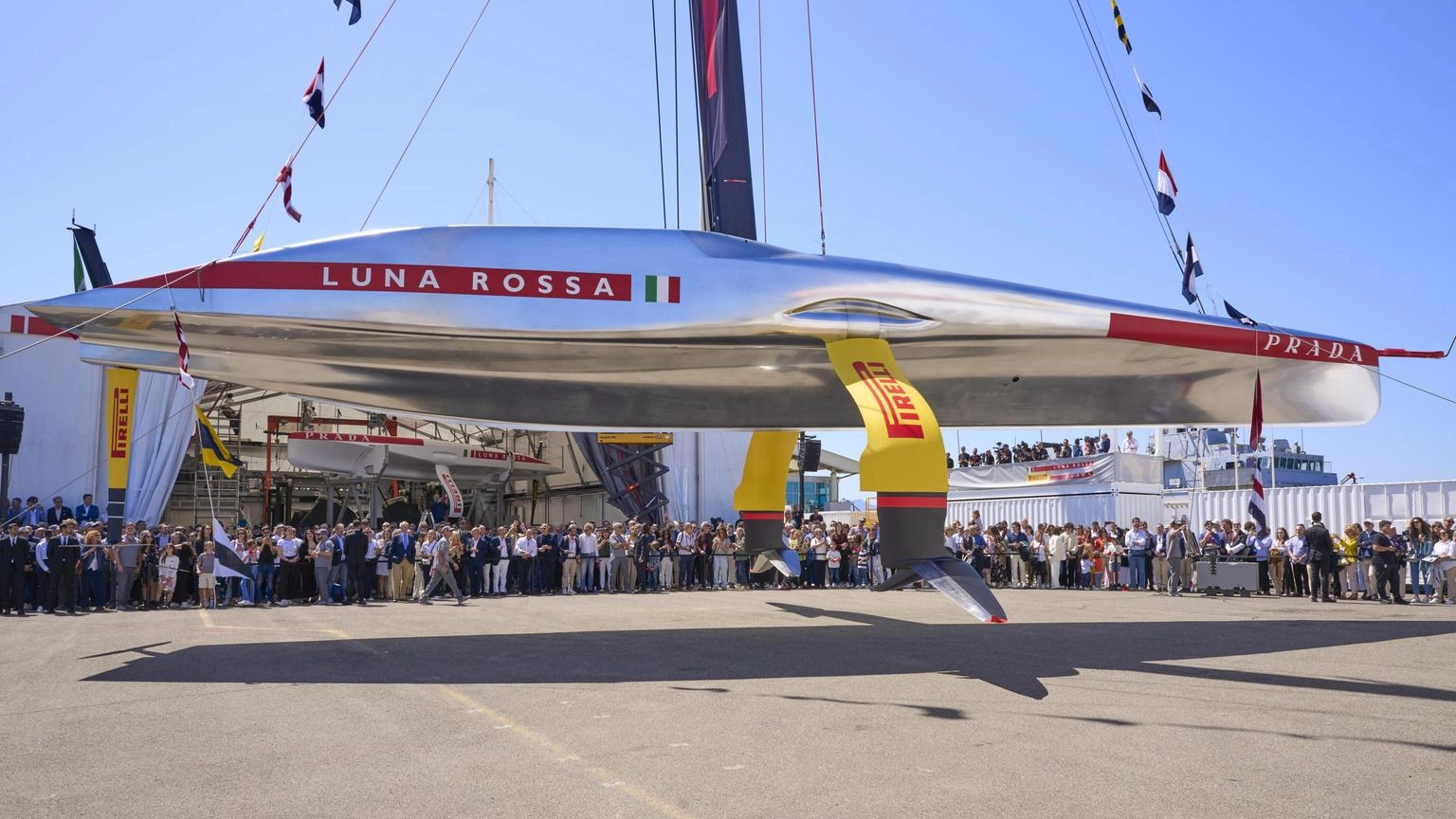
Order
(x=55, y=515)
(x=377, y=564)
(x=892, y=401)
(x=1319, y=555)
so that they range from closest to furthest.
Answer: (x=892, y=401)
(x=1319, y=555)
(x=377, y=564)
(x=55, y=515)

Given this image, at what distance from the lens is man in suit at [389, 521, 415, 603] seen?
18109mm

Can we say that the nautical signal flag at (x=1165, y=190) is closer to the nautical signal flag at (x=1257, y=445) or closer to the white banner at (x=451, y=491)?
the nautical signal flag at (x=1257, y=445)

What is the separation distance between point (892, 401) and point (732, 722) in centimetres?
363

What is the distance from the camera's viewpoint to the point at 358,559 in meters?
17.7

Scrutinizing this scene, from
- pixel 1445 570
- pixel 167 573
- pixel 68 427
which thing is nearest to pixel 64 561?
pixel 167 573

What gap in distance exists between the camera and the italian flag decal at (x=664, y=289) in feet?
31.6

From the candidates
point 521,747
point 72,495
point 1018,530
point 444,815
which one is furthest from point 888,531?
point 72,495

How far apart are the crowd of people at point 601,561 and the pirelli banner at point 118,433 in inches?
172

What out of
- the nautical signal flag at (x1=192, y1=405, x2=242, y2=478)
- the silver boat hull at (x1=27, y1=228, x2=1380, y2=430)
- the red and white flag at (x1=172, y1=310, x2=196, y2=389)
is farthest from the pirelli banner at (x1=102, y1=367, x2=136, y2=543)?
the nautical signal flag at (x1=192, y1=405, x2=242, y2=478)

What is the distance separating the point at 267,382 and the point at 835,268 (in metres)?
6.14

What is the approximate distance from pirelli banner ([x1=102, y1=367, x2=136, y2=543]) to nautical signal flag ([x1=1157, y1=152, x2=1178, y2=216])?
11159mm

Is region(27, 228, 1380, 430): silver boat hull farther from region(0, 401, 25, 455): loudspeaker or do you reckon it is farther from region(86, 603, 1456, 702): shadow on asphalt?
region(0, 401, 25, 455): loudspeaker

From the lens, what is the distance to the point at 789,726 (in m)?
5.92

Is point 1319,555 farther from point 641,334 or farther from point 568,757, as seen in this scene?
point 568,757
